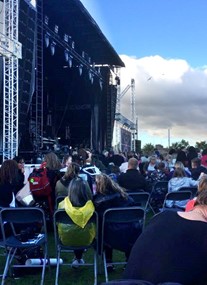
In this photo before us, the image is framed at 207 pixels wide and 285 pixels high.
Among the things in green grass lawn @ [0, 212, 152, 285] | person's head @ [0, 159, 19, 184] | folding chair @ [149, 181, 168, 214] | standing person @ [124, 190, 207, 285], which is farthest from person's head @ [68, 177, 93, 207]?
folding chair @ [149, 181, 168, 214]

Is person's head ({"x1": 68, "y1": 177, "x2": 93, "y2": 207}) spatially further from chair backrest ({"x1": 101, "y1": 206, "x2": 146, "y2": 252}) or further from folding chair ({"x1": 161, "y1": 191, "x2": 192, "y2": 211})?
folding chair ({"x1": 161, "y1": 191, "x2": 192, "y2": 211})

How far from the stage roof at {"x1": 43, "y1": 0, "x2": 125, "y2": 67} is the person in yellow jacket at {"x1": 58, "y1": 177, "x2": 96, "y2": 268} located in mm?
12297

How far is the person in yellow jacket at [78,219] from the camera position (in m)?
4.16

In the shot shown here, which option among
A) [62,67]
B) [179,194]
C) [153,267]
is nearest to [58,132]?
[62,67]

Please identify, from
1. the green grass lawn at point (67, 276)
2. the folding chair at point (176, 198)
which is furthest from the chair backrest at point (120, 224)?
the folding chair at point (176, 198)

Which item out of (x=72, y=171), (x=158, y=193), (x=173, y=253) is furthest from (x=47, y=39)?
(x=173, y=253)

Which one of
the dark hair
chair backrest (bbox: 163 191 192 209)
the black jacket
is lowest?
chair backrest (bbox: 163 191 192 209)

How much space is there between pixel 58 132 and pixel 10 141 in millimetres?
11456

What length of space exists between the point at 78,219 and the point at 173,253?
2.48m

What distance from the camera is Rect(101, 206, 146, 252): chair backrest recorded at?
4176mm

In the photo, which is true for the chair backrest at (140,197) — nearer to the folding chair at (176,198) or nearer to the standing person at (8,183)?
the folding chair at (176,198)

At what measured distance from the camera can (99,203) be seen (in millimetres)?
4484

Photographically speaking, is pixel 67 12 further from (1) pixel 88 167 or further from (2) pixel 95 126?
(1) pixel 88 167

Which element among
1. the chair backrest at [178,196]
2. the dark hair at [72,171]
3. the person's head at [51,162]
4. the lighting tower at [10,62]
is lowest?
the chair backrest at [178,196]
